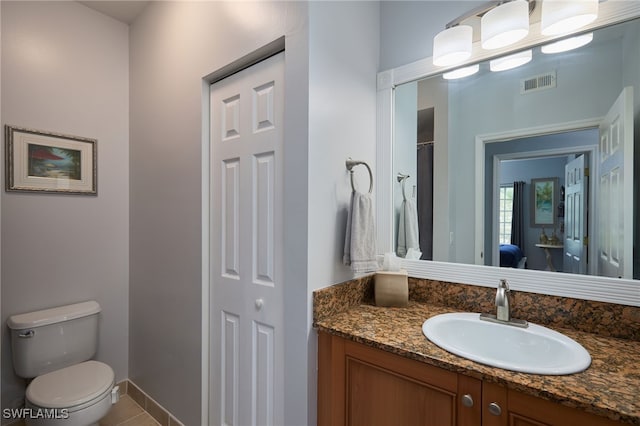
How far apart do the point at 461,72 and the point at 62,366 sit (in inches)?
105

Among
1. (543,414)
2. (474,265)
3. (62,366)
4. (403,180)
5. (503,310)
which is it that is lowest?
(62,366)

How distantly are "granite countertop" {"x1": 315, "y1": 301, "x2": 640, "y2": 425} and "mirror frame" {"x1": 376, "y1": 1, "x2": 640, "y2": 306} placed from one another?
155 mm

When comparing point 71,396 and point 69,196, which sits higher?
point 69,196

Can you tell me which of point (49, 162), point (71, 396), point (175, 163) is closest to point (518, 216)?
point (175, 163)

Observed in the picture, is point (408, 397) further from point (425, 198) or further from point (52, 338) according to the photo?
point (52, 338)

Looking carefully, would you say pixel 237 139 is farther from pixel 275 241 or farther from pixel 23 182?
pixel 23 182

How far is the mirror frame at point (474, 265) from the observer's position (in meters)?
1.04

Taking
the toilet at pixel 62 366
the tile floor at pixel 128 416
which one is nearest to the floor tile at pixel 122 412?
the tile floor at pixel 128 416

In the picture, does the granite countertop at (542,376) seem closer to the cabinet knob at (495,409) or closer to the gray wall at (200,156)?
the cabinet knob at (495,409)

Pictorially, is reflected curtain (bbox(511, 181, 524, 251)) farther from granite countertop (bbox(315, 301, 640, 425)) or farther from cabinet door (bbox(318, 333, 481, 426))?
cabinet door (bbox(318, 333, 481, 426))

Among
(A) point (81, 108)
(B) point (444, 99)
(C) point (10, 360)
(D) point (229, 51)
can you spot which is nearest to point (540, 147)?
(B) point (444, 99)

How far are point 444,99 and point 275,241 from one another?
1.06 m

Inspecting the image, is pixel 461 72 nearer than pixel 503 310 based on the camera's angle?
No

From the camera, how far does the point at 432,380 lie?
36.3 inches
